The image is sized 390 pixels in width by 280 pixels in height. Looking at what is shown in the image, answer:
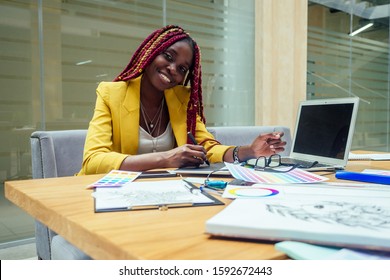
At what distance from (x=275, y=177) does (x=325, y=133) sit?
18.2 inches

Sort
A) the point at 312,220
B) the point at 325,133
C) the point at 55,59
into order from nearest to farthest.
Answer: the point at 312,220 < the point at 325,133 < the point at 55,59

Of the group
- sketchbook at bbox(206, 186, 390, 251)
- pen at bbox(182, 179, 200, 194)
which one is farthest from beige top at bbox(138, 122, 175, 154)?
sketchbook at bbox(206, 186, 390, 251)

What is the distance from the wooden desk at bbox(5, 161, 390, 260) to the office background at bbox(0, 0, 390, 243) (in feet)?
6.87

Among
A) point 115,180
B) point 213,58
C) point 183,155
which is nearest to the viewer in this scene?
point 115,180

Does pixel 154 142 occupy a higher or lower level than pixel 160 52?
lower

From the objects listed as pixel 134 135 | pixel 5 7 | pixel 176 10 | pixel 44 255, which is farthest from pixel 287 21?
pixel 44 255

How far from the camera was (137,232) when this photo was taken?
542 millimetres

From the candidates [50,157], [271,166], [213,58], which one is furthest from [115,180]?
[213,58]

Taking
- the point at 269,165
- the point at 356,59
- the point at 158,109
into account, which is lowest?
the point at 269,165

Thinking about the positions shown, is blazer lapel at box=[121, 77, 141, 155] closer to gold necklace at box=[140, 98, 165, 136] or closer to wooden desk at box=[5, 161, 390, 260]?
gold necklace at box=[140, 98, 165, 136]

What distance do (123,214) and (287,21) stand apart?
158 inches

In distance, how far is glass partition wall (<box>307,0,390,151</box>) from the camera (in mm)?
4668

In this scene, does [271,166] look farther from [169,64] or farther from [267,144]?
A: [169,64]

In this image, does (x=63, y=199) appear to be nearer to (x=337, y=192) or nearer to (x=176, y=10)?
(x=337, y=192)
